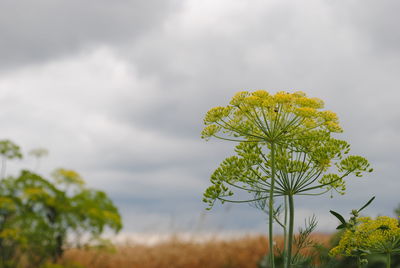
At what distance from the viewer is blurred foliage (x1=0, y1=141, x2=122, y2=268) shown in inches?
409

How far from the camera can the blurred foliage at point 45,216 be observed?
1040 cm

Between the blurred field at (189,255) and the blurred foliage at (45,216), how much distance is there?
100 centimetres

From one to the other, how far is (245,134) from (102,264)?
11.3m

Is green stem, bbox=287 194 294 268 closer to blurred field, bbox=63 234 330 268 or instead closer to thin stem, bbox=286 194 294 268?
thin stem, bbox=286 194 294 268

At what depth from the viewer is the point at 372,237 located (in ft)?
8.78

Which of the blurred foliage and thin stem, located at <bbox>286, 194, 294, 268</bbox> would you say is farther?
the blurred foliage

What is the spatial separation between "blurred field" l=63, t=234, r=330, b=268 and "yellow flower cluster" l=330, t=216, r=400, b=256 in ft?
29.9

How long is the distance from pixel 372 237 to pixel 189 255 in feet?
34.8

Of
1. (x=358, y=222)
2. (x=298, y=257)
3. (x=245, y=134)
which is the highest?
(x=245, y=134)

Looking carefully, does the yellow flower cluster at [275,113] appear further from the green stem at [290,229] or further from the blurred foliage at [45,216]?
the blurred foliage at [45,216]

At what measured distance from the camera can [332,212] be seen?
278 centimetres

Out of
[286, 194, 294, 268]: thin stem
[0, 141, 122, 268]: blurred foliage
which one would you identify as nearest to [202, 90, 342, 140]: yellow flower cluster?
[286, 194, 294, 268]: thin stem

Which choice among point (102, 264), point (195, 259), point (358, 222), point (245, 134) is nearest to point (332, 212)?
point (358, 222)

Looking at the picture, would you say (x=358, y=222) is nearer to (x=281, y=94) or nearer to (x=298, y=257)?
(x=298, y=257)
